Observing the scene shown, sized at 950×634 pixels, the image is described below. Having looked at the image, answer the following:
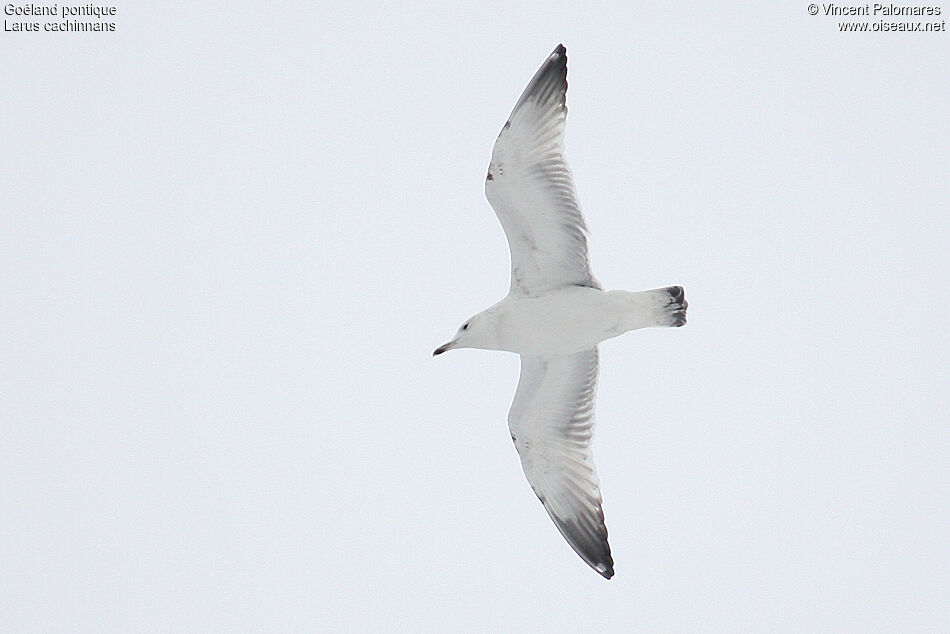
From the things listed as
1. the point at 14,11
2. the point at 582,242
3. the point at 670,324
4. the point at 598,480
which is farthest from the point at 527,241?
the point at 14,11

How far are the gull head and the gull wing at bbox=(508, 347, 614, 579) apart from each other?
0.53 meters

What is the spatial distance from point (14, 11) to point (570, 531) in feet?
22.7

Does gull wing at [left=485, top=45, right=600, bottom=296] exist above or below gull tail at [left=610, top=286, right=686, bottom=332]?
above

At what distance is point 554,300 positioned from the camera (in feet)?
29.1

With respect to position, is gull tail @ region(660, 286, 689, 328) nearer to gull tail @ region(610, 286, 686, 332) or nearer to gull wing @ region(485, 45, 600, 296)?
gull tail @ region(610, 286, 686, 332)

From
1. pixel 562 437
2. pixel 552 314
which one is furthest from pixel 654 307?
pixel 562 437

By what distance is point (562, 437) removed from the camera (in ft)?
31.4

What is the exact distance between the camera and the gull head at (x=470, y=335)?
29.7 feet

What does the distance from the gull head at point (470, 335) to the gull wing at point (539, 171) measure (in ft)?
2.03

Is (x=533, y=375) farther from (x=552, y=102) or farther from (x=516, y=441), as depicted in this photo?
(x=552, y=102)

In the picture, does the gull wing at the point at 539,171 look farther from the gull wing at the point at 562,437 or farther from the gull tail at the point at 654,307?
the gull wing at the point at 562,437

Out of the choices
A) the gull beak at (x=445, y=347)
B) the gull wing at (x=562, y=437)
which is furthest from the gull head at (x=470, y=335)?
the gull wing at (x=562, y=437)

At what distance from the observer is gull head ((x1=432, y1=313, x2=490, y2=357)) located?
9055 millimetres

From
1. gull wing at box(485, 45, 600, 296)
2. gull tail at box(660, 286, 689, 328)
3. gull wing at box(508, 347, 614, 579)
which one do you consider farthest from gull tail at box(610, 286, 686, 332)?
gull wing at box(508, 347, 614, 579)
